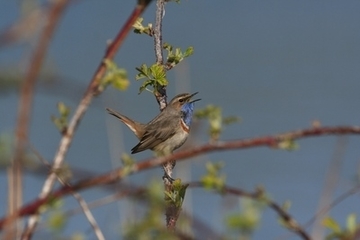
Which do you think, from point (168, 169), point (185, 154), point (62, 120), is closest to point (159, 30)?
point (168, 169)

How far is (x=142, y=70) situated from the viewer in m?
4.13

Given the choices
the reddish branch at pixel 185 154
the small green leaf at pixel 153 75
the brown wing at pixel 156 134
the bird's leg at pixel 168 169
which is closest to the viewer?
the reddish branch at pixel 185 154

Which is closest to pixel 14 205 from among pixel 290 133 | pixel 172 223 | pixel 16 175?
pixel 16 175

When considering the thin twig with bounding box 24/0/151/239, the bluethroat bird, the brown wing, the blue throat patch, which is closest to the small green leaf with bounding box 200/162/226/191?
the thin twig with bounding box 24/0/151/239

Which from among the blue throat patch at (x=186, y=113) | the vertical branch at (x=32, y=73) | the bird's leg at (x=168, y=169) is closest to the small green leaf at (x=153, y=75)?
the bird's leg at (x=168, y=169)

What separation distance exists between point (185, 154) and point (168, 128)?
21.5ft

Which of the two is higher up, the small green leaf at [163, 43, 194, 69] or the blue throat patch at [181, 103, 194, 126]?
the blue throat patch at [181, 103, 194, 126]

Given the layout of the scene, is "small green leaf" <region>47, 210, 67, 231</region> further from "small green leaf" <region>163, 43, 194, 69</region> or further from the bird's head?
the bird's head

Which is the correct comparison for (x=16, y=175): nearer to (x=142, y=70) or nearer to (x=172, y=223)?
(x=172, y=223)

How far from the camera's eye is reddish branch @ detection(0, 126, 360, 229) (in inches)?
50.9

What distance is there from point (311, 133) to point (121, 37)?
1.27ft

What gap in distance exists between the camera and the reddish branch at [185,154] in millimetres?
1292

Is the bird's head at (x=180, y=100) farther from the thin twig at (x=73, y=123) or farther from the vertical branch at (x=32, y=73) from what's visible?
the vertical branch at (x=32, y=73)

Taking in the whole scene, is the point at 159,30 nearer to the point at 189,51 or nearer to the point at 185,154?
the point at 189,51
